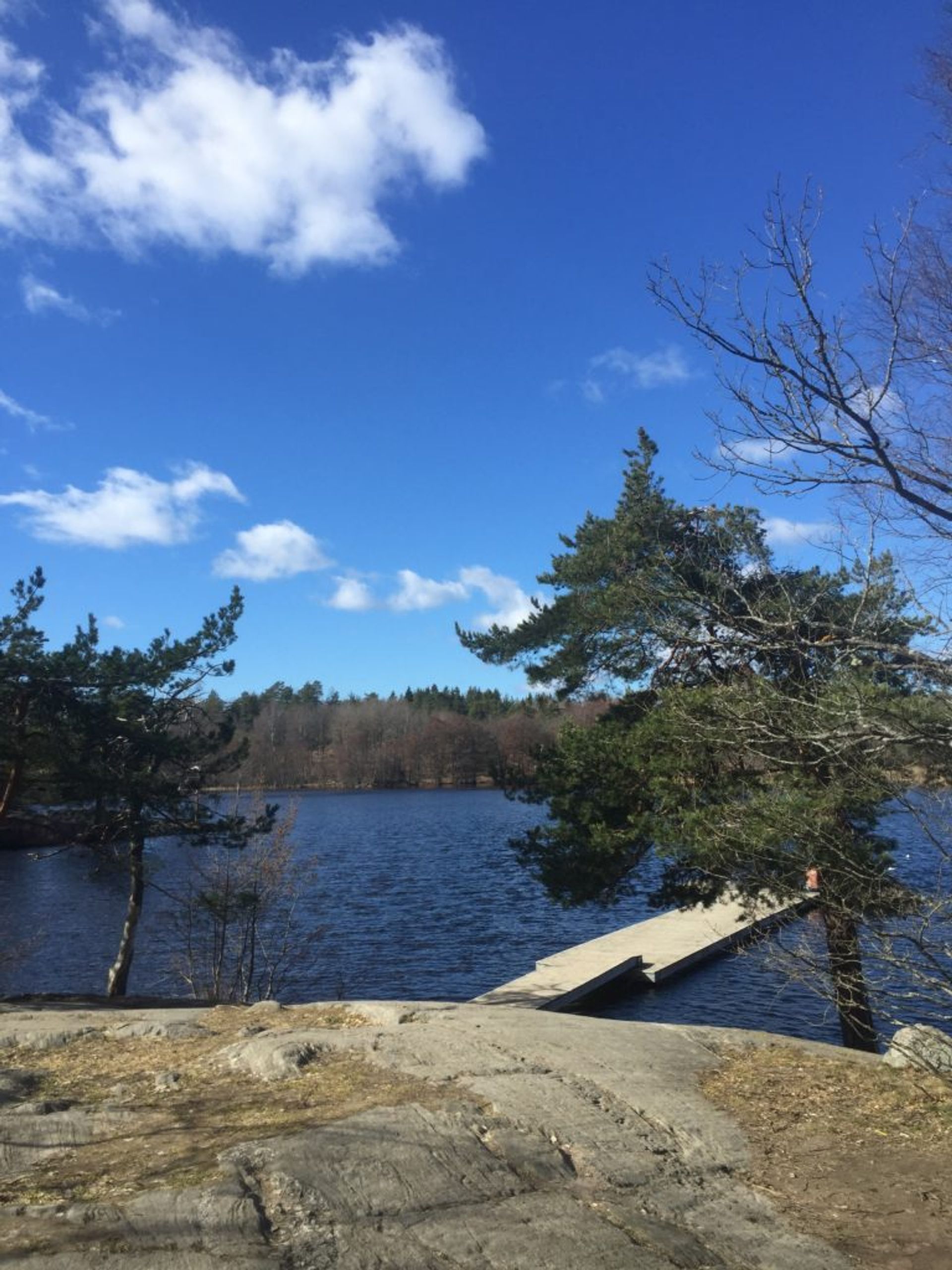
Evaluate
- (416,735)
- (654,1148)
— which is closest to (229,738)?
(654,1148)

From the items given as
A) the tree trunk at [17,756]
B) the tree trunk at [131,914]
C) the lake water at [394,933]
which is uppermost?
the tree trunk at [17,756]

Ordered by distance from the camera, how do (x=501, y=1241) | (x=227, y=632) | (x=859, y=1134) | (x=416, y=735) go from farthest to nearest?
(x=416, y=735), (x=227, y=632), (x=859, y=1134), (x=501, y=1241)

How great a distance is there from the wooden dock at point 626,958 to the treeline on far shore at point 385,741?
4315cm

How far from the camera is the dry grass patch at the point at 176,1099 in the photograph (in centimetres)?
491

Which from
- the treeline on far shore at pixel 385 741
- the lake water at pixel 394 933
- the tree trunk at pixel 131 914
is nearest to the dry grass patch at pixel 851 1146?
the lake water at pixel 394 933

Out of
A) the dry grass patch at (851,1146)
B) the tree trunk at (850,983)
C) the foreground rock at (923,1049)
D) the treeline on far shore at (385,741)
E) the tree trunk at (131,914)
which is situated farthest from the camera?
the treeline on far shore at (385,741)

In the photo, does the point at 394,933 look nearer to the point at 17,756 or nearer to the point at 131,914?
the point at 131,914

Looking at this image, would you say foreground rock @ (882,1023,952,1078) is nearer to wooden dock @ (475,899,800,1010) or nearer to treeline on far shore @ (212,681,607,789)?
wooden dock @ (475,899,800,1010)

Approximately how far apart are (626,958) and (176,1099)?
1710cm

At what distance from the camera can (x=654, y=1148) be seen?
19.4ft

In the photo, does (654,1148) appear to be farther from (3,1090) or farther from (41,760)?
(41,760)

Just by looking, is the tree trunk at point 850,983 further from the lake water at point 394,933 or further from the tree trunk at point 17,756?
the tree trunk at point 17,756

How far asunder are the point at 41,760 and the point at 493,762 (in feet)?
27.0

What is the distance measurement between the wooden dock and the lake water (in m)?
0.48
